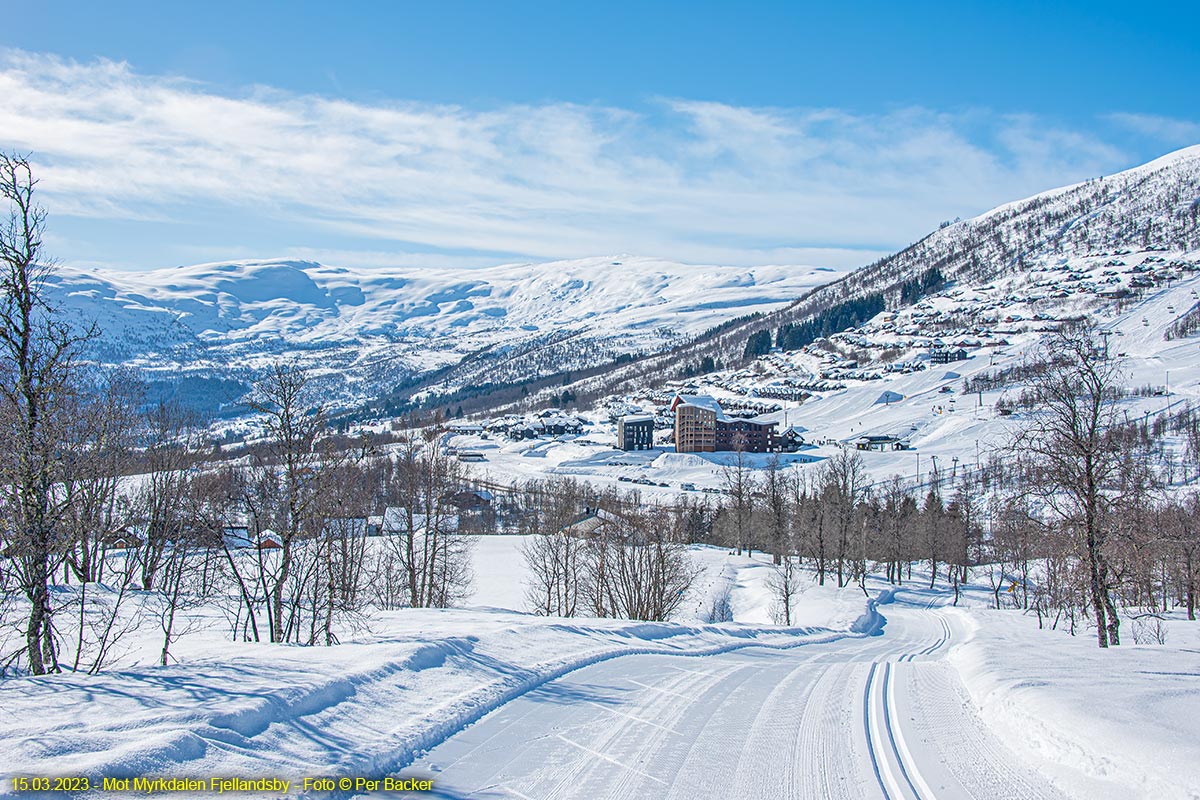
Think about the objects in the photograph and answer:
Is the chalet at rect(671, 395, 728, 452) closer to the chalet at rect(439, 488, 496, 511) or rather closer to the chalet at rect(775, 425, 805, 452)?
the chalet at rect(775, 425, 805, 452)

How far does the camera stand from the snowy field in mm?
7250

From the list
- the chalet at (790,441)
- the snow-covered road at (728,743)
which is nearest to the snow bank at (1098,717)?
the snow-covered road at (728,743)

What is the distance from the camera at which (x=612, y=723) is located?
971 centimetres

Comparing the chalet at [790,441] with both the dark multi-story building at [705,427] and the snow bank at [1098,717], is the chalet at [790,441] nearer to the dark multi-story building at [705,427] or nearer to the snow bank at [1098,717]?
the dark multi-story building at [705,427]

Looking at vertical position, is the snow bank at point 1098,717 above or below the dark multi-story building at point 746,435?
below

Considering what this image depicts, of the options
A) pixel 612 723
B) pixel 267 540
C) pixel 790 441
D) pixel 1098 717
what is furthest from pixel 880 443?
pixel 612 723

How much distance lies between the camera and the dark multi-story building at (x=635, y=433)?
155 metres

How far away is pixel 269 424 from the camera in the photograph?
1984cm

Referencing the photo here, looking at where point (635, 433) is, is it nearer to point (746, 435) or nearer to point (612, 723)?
point (746, 435)

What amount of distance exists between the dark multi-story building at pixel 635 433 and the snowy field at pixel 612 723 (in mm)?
140608

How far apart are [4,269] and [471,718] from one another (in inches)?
448

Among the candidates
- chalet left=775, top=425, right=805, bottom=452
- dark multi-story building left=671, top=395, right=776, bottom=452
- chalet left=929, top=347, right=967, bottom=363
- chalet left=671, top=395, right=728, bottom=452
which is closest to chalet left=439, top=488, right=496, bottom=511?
chalet left=671, top=395, right=728, bottom=452

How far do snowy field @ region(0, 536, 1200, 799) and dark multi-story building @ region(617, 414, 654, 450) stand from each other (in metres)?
141

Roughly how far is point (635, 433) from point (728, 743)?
14755cm
